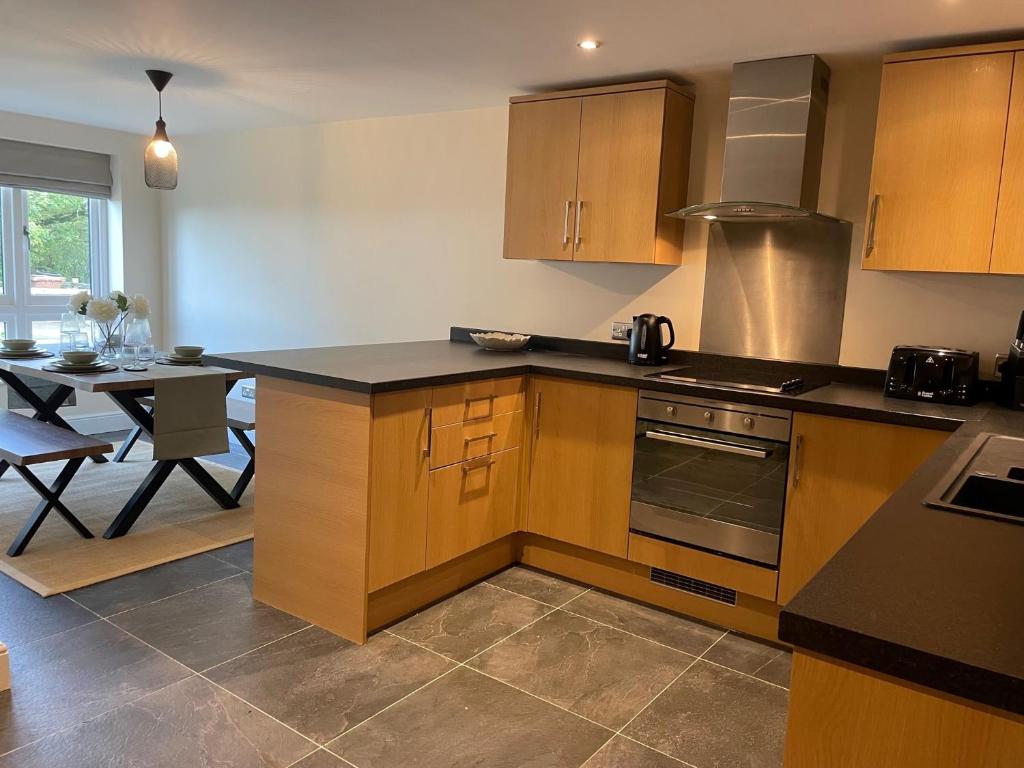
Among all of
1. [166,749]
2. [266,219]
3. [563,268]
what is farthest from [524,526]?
[266,219]

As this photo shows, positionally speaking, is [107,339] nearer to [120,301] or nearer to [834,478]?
[120,301]

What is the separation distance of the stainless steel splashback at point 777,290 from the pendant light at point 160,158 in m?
2.57

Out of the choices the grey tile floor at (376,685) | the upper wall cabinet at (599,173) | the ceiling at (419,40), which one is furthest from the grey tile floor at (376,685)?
the ceiling at (419,40)

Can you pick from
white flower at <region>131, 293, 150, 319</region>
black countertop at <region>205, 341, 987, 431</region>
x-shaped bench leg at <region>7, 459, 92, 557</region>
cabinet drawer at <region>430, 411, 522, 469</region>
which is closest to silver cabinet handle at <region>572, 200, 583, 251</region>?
black countertop at <region>205, 341, 987, 431</region>

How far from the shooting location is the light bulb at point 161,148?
367 cm

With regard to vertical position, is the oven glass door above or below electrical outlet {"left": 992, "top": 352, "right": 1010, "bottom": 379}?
below

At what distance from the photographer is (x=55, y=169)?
5.26 meters

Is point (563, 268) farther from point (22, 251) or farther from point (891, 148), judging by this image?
point (22, 251)

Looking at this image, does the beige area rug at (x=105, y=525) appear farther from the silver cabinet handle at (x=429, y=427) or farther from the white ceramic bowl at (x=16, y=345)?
the silver cabinet handle at (x=429, y=427)

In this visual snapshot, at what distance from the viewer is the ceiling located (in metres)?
2.49

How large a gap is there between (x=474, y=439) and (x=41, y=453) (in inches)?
69.7

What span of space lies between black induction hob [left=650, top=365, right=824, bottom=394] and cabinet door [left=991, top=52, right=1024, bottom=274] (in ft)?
2.49

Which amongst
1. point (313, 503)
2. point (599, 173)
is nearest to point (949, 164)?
point (599, 173)

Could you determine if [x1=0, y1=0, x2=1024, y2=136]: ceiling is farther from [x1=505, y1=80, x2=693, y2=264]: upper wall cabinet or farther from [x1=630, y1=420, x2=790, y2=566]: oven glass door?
[x1=630, y1=420, x2=790, y2=566]: oven glass door
